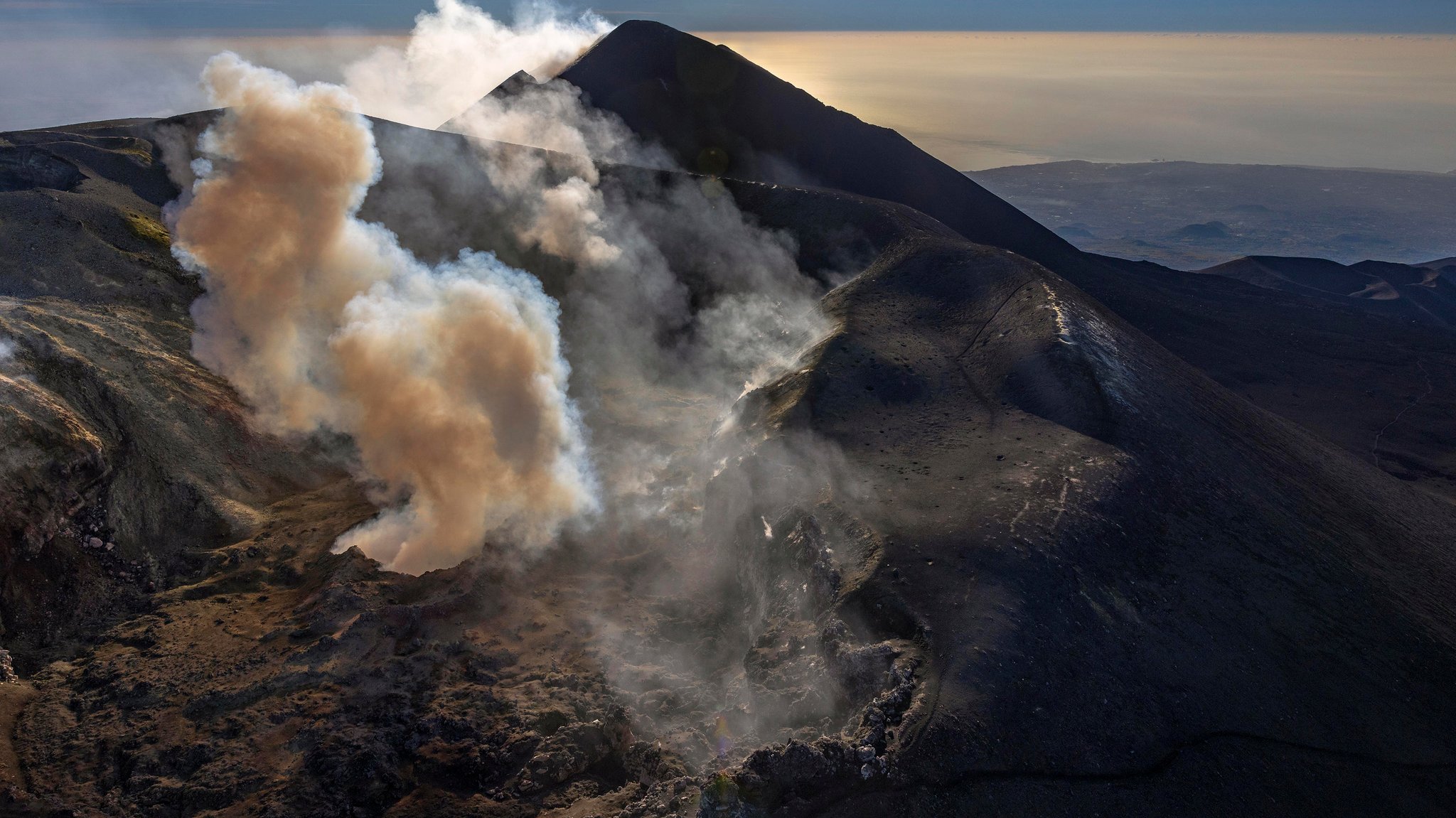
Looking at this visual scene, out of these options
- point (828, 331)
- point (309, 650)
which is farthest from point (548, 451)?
point (828, 331)

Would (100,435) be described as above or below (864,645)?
above

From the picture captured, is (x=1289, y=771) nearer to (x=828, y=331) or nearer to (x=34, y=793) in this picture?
(x=828, y=331)

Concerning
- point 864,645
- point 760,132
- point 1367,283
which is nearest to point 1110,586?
point 864,645

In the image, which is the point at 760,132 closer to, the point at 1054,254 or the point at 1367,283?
the point at 1054,254

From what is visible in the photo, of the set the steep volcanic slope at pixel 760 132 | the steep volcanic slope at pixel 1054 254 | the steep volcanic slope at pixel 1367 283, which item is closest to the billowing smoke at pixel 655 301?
the steep volcanic slope at pixel 760 132

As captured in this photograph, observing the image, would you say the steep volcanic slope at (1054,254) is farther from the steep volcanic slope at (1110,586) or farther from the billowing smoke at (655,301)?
the steep volcanic slope at (1110,586)
